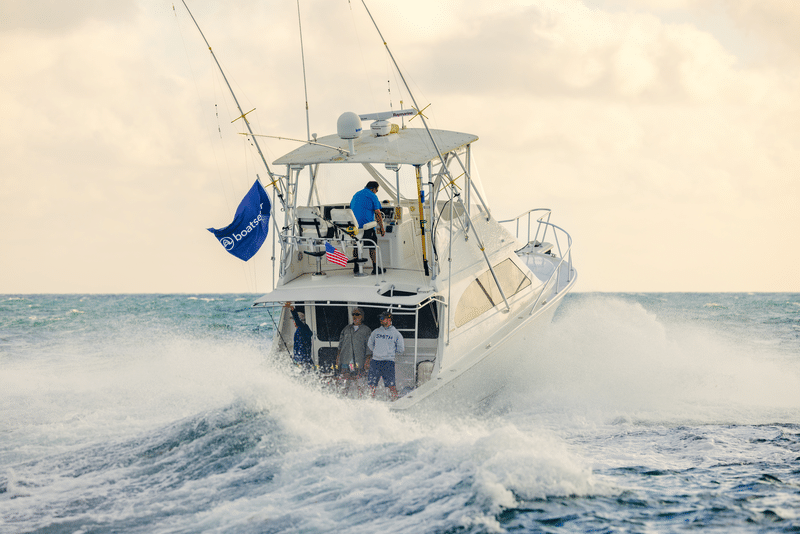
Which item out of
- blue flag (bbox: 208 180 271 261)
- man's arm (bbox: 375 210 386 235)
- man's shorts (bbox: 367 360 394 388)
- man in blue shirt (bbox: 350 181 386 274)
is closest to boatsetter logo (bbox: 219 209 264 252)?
blue flag (bbox: 208 180 271 261)

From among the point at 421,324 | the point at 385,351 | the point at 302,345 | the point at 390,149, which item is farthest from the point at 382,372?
the point at 390,149

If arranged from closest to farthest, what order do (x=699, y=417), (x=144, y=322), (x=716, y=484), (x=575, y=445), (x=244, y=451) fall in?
(x=716, y=484), (x=244, y=451), (x=575, y=445), (x=699, y=417), (x=144, y=322)

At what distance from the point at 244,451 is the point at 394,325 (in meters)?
3.06

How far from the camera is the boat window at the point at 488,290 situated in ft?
29.7

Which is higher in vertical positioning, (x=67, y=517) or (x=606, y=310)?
(x=606, y=310)

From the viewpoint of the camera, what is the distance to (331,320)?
9.55m

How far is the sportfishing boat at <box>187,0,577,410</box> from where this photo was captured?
847 cm

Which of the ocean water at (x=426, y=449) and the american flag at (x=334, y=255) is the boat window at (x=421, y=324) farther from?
the ocean water at (x=426, y=449)

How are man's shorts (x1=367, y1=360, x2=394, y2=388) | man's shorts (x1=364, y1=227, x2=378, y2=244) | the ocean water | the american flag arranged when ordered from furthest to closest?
man's shorts (x1=364, y1=227, x2=378, y2=244) < the american flag < man's shorts (x1=367, y1=360, x2=394, y2=388) < the ocean water

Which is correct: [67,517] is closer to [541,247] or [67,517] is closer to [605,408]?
[605,408]

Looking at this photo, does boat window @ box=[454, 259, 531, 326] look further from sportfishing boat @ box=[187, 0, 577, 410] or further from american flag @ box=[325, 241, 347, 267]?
american flag @ box=[325, 241, 347, 267]

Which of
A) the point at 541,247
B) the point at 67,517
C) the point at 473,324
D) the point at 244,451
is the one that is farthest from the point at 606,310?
the point at 67,517

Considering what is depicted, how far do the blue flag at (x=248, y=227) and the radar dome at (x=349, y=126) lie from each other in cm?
132

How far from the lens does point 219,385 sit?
33.2 feet
